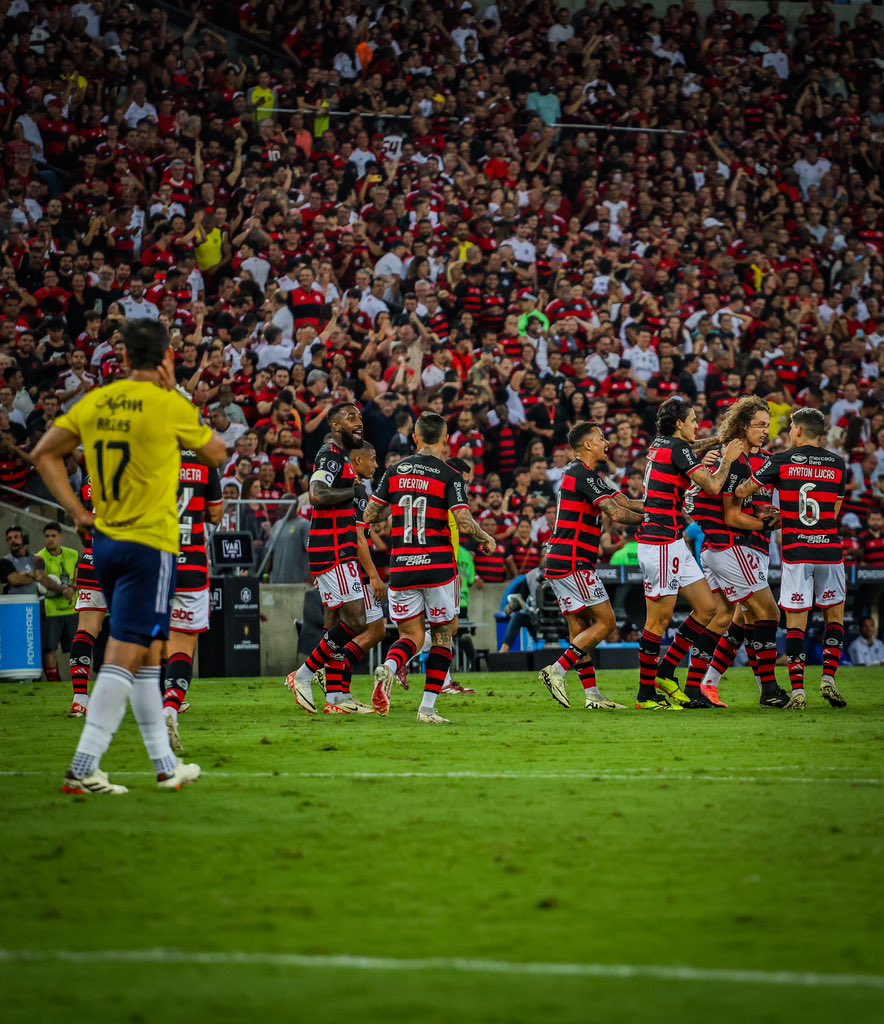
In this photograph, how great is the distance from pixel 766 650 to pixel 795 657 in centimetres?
28

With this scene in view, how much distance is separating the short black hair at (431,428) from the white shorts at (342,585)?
1.69 metres

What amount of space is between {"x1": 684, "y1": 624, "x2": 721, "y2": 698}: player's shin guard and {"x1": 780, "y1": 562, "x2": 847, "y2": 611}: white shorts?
28.6 inches

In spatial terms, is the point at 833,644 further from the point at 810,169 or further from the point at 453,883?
the point at 810,169

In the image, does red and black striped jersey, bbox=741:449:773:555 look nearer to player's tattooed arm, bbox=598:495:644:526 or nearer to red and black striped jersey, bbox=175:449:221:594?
player's tattooed arm, bbox=598:495:644:526

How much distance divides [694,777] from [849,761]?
52.4 inches

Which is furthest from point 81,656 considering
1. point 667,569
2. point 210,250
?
point 210,250

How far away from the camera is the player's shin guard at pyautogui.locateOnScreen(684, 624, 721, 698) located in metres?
14.3

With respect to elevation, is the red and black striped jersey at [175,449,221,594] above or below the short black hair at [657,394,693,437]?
below

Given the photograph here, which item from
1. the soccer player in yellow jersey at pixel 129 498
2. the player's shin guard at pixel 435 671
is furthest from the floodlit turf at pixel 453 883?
the player's shin guard at pixel 435 671

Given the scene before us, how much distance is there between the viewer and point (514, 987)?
436 centimetres

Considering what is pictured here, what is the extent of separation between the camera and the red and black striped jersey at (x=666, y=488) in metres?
13.9

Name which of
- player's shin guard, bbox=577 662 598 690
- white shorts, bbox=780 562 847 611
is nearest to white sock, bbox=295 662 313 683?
player's shin guard, bbox=577 662 598 690

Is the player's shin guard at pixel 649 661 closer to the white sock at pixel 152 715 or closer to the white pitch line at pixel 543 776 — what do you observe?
the white pitch line at pixel 543 776

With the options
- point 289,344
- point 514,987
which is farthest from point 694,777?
point 289,344
